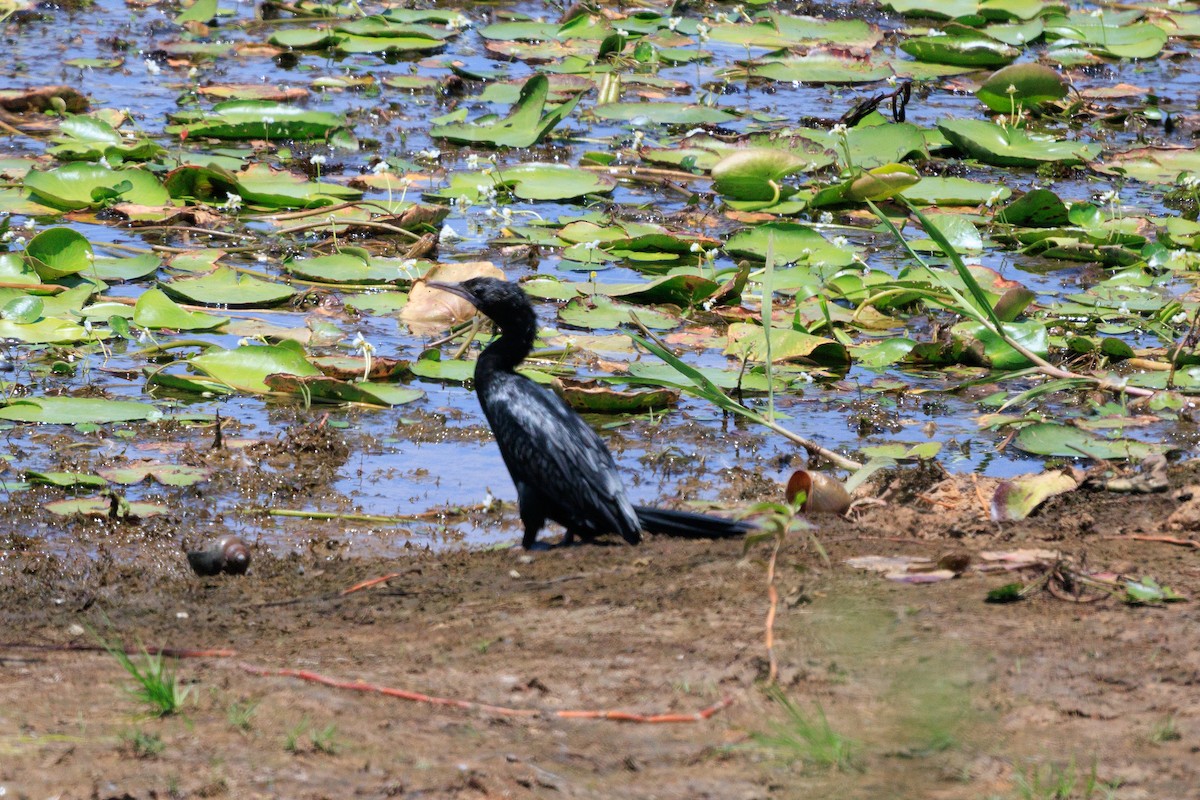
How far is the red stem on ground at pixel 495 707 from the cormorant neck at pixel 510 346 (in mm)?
1996

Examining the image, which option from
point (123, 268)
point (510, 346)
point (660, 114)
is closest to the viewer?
point (510, 346)

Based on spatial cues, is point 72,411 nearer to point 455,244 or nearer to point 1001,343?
point 455,244

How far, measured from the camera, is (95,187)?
7.96 m

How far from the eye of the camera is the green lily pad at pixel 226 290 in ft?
22.6

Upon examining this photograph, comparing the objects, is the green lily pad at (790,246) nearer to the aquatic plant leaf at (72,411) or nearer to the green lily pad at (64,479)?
the aquatic plant leaf at (72,411)

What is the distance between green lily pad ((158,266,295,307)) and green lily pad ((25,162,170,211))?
1040 millimetres

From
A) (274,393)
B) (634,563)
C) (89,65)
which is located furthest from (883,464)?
(89,65)

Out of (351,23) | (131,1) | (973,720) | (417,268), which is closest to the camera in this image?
(973,720)

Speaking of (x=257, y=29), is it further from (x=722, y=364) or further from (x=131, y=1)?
(x=722, y=364)

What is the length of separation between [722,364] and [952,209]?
2.67 metres

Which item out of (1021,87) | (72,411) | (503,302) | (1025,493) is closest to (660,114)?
(1021,87)

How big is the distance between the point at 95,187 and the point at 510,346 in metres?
3.73

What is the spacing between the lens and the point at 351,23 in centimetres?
1188

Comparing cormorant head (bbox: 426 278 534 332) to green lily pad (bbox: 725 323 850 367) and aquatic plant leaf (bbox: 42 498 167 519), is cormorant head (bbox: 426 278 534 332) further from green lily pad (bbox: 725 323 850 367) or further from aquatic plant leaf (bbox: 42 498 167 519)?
green lily pad (bbox: 725 323 850 367)
